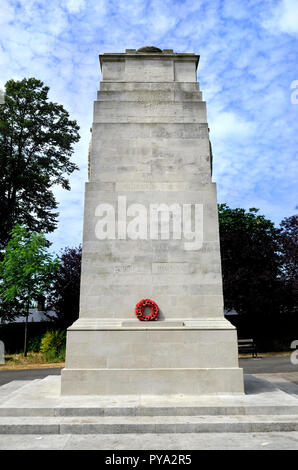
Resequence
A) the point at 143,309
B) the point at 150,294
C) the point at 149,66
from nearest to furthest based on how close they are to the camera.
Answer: the point at 143,309 < the point at 150,294 < the point at 149,66

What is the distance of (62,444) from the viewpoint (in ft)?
21.0

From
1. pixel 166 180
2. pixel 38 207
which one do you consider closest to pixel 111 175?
pixel 166 180

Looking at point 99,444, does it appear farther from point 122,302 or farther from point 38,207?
point 38,207

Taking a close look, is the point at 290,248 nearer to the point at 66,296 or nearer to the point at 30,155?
the point at 66,296

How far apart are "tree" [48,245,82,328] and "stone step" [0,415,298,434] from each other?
19792 mm

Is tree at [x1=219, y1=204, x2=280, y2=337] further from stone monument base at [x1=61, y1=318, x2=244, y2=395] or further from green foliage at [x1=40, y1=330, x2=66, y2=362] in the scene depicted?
stone monument base at [x1=61, y1=318, x2=244, y2=395]

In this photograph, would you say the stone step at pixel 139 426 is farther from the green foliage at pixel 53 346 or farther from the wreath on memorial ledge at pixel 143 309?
the green foliage at pixel 53 346

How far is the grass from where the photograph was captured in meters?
19.8

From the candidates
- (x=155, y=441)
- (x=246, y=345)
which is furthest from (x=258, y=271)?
(x=155, y=441)

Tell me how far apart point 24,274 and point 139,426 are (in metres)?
18.3

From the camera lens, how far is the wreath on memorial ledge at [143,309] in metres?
9.68

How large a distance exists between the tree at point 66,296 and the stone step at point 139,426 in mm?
19792

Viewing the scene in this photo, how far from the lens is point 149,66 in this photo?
12.1 m

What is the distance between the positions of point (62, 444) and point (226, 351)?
15.3 ft
